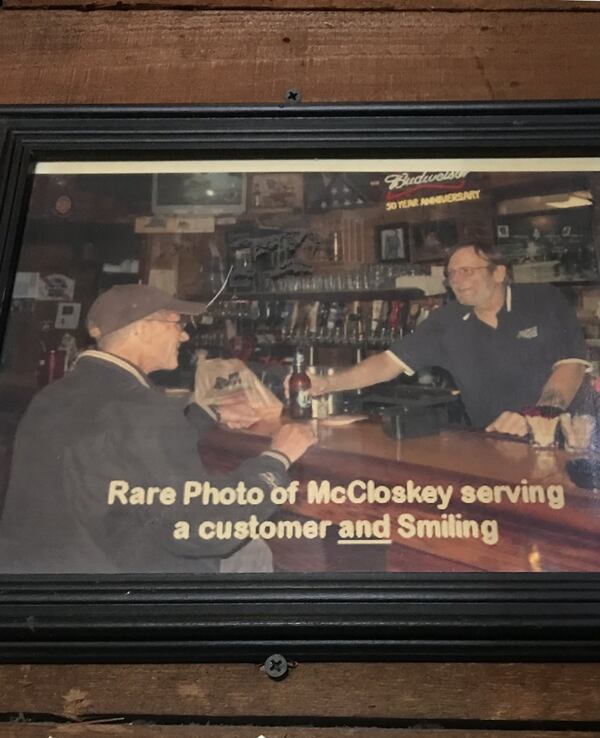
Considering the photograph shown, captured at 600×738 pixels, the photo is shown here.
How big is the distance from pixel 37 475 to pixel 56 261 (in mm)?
261

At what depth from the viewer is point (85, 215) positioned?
3.28ft

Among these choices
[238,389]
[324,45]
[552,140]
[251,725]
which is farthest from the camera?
[324,45]

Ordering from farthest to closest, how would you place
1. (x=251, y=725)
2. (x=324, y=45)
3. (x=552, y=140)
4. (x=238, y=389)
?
(x=324, y=45) → (x=552, y=140) → (x=238, y=389) → (x=251, y=725)

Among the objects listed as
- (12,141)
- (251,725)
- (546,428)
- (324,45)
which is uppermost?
(324,45)

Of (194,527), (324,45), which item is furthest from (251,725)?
(324,45)

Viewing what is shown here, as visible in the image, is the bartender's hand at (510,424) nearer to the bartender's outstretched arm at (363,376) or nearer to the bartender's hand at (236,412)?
the bartender's outstretched arm at (363,376)

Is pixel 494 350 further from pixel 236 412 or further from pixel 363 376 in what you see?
pixel 236 412

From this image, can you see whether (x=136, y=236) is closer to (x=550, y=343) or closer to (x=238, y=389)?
(x=238, y=389)

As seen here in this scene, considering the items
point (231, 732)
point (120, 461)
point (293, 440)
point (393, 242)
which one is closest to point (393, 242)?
point (393, 242)

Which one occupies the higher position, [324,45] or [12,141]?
[324,45]

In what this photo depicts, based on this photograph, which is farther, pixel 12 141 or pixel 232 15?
pixel 232 15

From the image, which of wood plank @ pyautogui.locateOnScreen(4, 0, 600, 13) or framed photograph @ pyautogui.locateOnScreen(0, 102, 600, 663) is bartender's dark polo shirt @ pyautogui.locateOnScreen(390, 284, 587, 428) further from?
wood plank @ pyautogui.locateOnScreen(4, 0, 600, 13)

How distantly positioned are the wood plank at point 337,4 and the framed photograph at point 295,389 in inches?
8.3

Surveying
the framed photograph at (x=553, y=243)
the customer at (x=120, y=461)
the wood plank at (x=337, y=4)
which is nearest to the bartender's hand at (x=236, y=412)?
the customer at (x=120, y=461)
